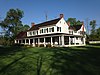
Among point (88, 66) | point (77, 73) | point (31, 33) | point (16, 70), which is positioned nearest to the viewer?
point (77, 73)

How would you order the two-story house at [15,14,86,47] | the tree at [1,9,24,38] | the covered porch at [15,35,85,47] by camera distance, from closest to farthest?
1. the covered porch at [15,35,85,47]
2. the two-story house at [15,14,86,47]
3. the tree at [1,9,24,38]

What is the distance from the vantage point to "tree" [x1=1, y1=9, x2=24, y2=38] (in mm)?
75062

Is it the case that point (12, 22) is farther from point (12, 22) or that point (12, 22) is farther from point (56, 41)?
point (56, 41)

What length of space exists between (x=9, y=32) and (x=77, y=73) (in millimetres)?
69022

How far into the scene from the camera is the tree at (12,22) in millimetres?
75062

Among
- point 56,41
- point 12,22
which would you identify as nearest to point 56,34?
point 56,41

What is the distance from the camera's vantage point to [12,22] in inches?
2977

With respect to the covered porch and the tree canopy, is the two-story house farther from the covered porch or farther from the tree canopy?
the tree canopy

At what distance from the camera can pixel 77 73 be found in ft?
34.9

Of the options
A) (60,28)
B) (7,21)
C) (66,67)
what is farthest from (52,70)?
(7,21)

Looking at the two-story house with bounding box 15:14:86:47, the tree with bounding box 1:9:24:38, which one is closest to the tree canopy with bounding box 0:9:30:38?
the tree with bounding box 1:9:24:38

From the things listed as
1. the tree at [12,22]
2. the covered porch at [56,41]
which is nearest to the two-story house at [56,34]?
the covered porch at [56,41]

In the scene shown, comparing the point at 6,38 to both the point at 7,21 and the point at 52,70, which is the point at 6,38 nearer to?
the point at 7,21

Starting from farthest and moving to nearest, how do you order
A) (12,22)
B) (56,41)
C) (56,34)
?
1. (12,22)
2. (56,41)
3. (56,34)
